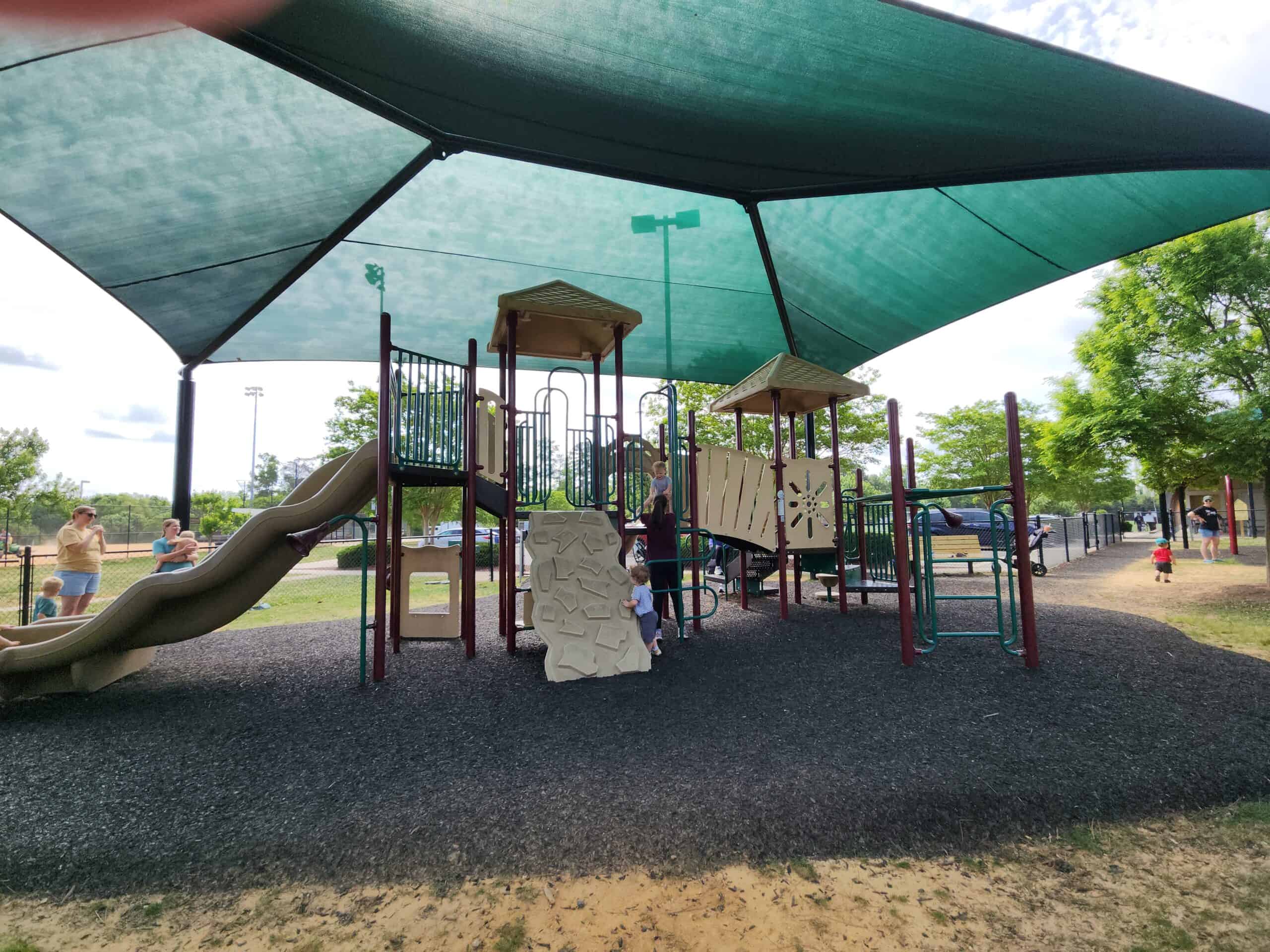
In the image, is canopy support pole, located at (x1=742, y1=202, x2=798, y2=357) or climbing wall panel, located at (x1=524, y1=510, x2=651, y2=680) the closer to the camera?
climbing wall panel, located at (x1=524, y1=510, x2=651, y2=680)

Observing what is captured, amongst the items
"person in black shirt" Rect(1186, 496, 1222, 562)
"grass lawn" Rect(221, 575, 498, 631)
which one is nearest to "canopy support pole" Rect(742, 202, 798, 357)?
"grass lawn" Rect(221, 575, 498, 631)

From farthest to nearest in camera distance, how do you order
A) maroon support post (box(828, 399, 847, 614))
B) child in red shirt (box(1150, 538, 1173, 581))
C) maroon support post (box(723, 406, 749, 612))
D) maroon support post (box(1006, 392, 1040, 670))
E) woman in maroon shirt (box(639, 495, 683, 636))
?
1. child in red shirt (box(1150, 538, 1173, 581))
2. maroon support post (box(723, 406, 749, 612))
3. maroon support post (box(828, 399, 847, 614))
4. woman in maroon shirt (box(639, 495, 683, 636))
5. maroon support post (box(1006, 392, 1040, 670))

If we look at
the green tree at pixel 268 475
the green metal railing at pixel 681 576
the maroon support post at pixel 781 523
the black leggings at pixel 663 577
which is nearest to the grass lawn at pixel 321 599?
the black leggings at pixel 663 577

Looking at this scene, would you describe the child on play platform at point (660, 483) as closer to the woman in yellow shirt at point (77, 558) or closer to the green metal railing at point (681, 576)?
the green metal railing at point (681, 576)

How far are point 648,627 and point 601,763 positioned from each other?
220 centimetres

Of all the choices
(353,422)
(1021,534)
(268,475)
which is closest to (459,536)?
(353,422)

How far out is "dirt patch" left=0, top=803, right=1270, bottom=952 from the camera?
7.00ft

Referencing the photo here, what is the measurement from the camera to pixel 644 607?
559 cm

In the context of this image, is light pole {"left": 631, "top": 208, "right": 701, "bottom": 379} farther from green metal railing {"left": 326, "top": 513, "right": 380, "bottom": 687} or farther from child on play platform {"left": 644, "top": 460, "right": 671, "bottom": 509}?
green metal railing {"left": 326, "top": 513, "right": 380, "bottom": 687}

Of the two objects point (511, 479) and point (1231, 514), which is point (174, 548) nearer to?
point (511, 479)

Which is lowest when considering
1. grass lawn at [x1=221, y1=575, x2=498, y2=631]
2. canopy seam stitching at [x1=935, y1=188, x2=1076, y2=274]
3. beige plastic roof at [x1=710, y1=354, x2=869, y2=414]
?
grass lawn at [x1=221, y1=575, x2=498, y2=631]

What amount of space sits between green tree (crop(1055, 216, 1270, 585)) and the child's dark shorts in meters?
7.80

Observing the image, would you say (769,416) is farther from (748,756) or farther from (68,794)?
(68,794)

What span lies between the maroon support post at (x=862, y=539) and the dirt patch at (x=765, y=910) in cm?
511
